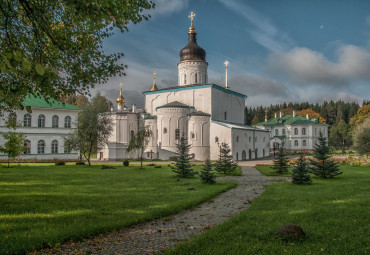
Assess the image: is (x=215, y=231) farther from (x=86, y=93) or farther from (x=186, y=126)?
(x=186, y=126)

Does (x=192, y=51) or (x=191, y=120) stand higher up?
(x=192, y=51)

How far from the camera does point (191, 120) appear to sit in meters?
36.5

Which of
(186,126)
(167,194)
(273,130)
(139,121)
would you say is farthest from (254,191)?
(273,130)

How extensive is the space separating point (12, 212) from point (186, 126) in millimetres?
30356

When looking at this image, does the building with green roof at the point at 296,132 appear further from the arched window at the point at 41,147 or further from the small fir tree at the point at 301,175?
the small fir tree at the point at 301,175

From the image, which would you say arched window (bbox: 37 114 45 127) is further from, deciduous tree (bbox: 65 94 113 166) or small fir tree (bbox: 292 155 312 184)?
small fir tree (bbox: 292 155 312 184)

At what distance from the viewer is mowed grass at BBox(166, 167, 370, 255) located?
472 centimetres

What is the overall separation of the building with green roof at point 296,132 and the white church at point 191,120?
62.2ft

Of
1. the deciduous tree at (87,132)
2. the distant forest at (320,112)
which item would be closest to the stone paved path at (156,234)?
the deciduous tree at (87,132)

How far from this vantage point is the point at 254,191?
38.6 feet

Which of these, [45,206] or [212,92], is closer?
[45,206]

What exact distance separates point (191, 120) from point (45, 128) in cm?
1834

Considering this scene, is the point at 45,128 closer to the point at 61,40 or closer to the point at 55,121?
the point at 55,121

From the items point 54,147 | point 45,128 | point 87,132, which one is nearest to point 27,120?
point 45,128
